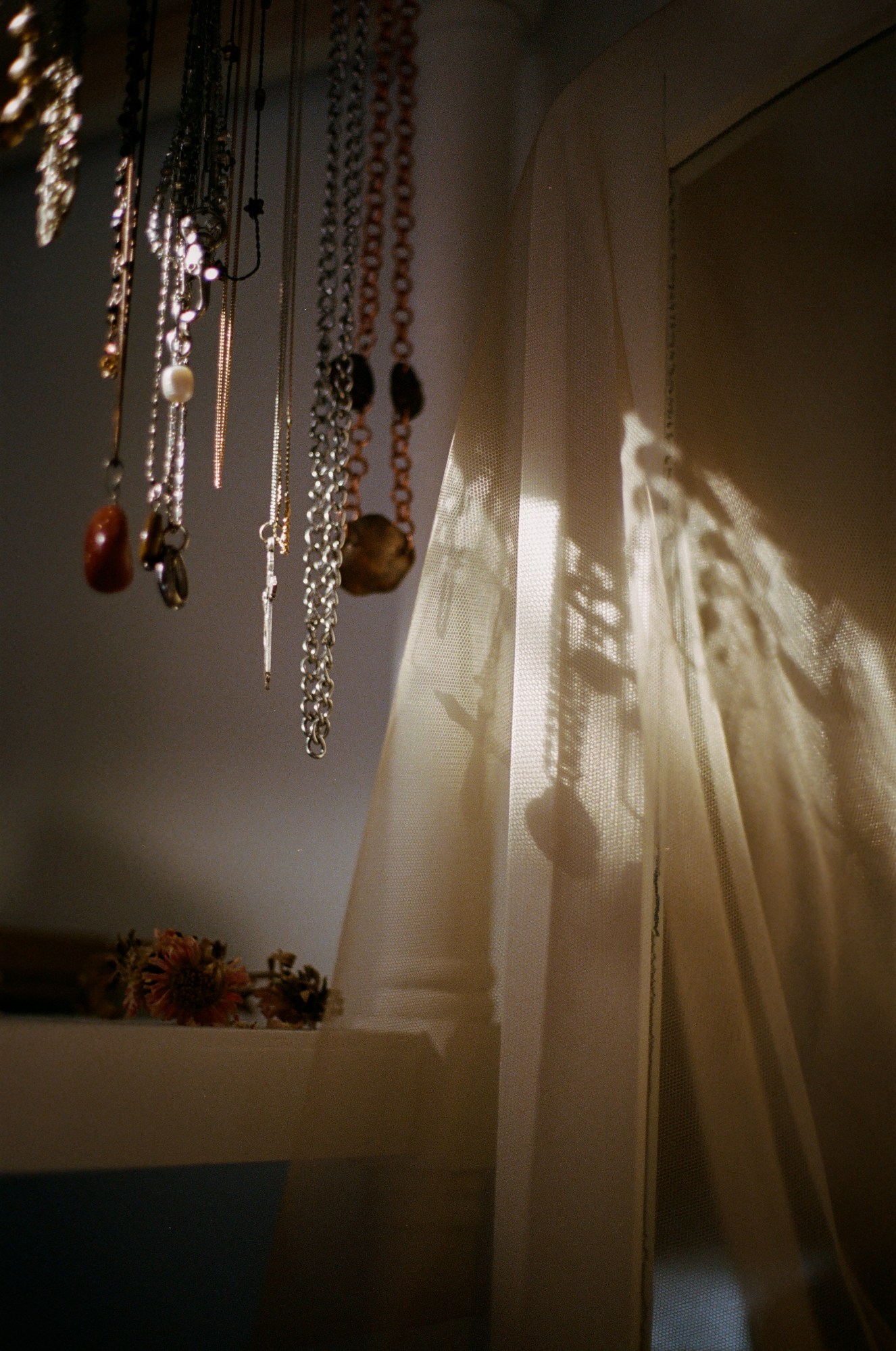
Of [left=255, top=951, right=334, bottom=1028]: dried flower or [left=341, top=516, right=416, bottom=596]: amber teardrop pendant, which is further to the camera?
[left=255, top=951, right=334, bottom=1028]: dried flower

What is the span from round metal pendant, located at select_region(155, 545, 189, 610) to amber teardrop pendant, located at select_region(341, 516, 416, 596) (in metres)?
0.16

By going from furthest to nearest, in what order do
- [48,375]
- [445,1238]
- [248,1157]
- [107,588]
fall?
[48,375] → [248,1157] → [445,1238] → [107,588]

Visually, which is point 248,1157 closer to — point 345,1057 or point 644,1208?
point 345,1057

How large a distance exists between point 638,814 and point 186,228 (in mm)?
707

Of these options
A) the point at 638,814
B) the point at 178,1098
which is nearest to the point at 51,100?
the point at 638,814

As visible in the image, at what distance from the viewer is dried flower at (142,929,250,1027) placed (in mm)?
1354

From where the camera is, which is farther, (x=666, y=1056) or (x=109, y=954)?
(x=109, y=954)

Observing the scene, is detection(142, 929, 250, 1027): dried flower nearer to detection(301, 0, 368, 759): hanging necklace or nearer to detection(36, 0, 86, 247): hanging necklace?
detection(301, 0, 368, 759): hanging necklace

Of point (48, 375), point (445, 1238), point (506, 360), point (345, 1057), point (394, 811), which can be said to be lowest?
point (445, 1238)

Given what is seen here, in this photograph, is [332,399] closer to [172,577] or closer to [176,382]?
[176,382]

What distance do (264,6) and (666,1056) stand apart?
1109 millimetres

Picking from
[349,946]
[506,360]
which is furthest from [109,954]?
[506,360]

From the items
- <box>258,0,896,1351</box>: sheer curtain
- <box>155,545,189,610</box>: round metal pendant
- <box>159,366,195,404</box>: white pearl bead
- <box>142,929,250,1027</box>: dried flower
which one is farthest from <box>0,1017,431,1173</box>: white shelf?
<box>159,366,195,404</box>: white pearl bead

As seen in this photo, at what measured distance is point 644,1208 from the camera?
0.94 m
